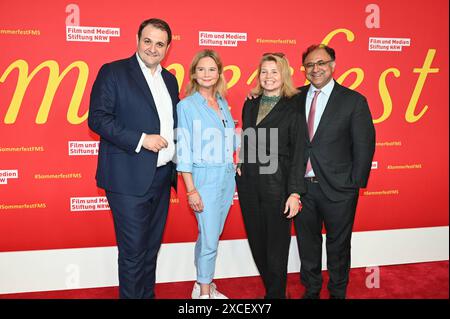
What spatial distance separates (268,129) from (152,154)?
2.33ft

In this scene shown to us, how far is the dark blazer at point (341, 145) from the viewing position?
2719 millimetres

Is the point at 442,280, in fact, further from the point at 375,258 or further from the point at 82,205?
the point at 82,205

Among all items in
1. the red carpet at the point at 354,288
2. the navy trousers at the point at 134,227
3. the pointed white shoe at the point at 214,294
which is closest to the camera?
the navy trousers at the point at 134,227

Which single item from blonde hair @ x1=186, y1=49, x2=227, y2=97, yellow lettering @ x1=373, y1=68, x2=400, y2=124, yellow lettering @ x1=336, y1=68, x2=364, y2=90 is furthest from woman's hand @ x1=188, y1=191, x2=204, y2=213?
yellow lettering @ x1=373, y1=68, x2=400, y2=124

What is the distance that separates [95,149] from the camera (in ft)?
11.2

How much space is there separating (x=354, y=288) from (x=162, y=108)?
2005mm

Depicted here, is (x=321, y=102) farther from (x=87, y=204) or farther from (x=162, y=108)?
(x=87, y=204)

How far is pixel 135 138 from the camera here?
7.80 feet

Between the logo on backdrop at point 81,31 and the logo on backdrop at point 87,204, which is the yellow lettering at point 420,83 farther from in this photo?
the logo on backdrop at point 87,204

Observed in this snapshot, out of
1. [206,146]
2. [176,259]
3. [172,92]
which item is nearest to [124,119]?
[172,92]

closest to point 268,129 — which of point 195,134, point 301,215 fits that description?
point 195,134

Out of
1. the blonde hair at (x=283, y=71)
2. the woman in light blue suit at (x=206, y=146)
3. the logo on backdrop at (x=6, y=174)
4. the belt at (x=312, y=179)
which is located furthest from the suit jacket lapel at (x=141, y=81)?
the logo on backdrop at (x=6, y=174)

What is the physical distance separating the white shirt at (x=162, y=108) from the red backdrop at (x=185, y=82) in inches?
35.0

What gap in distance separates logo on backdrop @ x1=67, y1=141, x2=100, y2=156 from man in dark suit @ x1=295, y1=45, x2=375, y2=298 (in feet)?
5.56
